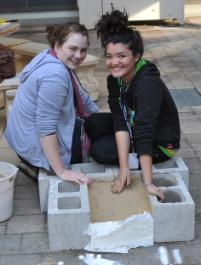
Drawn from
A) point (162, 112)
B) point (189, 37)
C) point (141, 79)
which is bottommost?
point (189, 37)

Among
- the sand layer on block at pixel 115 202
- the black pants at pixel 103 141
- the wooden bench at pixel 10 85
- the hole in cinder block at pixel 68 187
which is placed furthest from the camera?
the wooden bench at pixel 10 85

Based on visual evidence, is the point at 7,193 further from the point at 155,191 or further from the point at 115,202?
the point at 155,191

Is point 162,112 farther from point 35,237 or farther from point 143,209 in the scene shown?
point 35,237

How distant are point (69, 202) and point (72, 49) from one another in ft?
2.96

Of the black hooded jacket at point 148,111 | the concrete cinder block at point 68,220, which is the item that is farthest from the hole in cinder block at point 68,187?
the black hooded jacket at point 148,111

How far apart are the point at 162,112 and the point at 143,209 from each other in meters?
0.64

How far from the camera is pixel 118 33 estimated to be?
318cm

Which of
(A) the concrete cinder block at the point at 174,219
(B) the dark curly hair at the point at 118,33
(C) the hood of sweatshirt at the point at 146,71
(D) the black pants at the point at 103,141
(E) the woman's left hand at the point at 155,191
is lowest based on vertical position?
(A) the concrete cinder block at the point at 174,219

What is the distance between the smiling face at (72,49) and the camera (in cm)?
326

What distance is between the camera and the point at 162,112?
3369 millimetres

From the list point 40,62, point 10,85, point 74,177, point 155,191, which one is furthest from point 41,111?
point 10,85

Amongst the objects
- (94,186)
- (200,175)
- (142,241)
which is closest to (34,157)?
(94,186)

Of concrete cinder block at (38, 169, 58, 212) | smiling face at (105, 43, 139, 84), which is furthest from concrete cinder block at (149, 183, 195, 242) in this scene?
smiling face at (105, 43, 139, 84)

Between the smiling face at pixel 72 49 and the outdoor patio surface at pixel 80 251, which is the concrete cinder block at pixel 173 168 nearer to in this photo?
the outdoor patio surface at pixel 80 251
